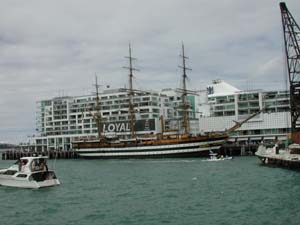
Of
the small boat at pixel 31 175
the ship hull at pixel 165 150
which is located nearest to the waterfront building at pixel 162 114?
the ship hull at pixel 165 150

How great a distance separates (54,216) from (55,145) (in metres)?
131

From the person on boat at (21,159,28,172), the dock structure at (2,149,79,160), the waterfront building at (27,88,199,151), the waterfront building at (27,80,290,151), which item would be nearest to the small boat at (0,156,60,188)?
the person on boat at (21,159,28,172)

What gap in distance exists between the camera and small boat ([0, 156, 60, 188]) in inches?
1623

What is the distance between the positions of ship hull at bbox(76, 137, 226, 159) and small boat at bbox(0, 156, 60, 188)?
5106 cm

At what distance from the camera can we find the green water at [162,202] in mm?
26672

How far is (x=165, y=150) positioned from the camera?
93750 millimetres

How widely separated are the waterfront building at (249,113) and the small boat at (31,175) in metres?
77.9

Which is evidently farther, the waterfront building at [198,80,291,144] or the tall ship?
the waterfront building at [198,80,291,144]

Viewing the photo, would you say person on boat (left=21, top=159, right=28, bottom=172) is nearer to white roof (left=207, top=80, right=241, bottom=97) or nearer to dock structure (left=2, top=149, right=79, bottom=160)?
dock structure (left=2, top=149, right=79, bottom=160)

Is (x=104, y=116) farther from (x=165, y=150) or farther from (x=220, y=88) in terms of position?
(x=165, y=150)

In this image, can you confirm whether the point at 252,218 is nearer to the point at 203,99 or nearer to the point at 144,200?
the point at 144,200

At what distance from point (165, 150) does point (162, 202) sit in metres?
61.6

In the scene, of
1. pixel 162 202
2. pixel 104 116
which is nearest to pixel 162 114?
pixel 104 116

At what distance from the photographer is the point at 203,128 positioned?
125m
